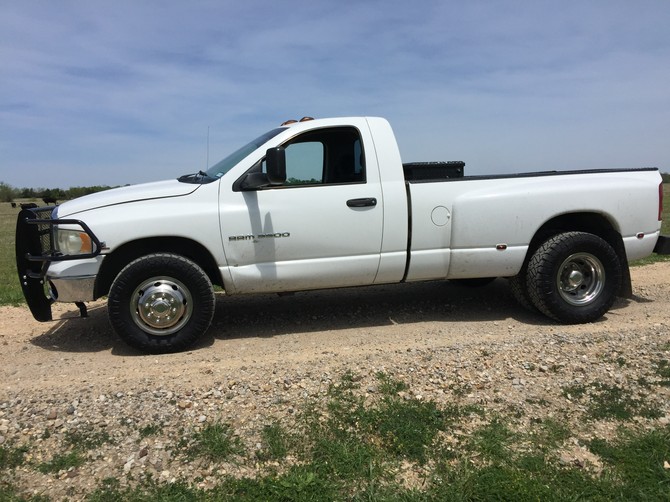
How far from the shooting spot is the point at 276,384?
12.7 feet

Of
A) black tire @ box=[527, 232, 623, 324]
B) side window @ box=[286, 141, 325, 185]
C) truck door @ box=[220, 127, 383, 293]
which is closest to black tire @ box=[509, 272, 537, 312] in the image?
black tire @ box=[527, 232, 623, 324]

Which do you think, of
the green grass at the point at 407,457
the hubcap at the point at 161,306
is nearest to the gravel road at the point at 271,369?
the green grass at the point at 407,457

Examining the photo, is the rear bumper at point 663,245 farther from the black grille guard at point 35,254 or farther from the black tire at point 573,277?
the black grille guard at point 35,254

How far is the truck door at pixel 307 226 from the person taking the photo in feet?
15.8

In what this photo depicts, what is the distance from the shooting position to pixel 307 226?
489 cm

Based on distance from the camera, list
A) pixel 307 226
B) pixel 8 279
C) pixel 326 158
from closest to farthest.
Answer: pixel 307 226
pixel 326 158
pixel 8 279

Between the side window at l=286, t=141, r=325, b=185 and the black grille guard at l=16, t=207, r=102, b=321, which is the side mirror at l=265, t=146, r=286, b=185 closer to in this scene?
the side window at l=286, t=141, r=325, b=185

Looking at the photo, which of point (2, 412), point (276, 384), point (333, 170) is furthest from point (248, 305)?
point (2, 412)

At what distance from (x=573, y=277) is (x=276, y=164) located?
128 inches

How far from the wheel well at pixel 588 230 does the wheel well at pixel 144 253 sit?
3.30 metres

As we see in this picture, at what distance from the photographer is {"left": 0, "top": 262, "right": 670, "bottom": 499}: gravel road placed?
10.6 feet

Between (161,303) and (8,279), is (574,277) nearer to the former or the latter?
(161,303)

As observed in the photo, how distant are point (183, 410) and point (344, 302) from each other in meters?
3.16

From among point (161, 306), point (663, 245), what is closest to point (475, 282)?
point (663, 245)
